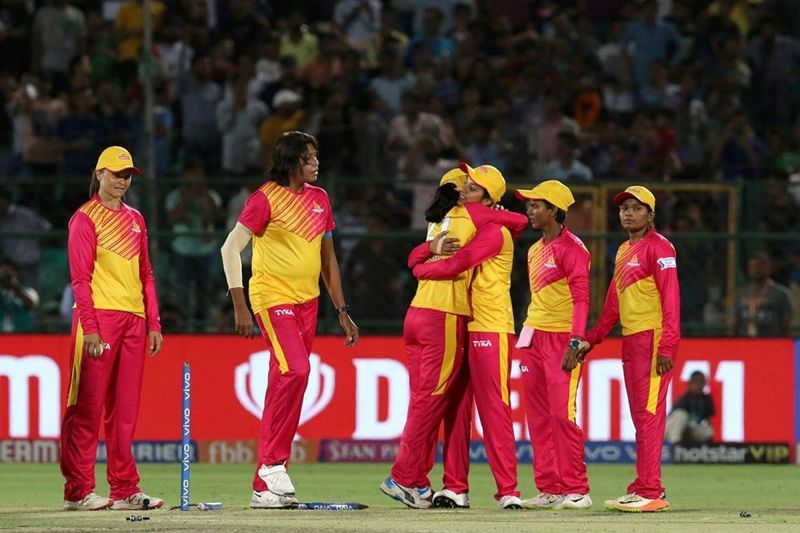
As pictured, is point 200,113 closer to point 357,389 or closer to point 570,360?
Result: point 357,389

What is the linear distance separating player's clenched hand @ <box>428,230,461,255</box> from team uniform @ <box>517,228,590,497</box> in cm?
78

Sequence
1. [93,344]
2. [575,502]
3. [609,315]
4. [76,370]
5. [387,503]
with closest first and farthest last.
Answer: [93,344]
[76,370]
[575,502]
[609,315]
[387,503]

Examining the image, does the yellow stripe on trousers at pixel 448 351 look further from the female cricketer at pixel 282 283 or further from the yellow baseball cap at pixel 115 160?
the yellow baseball cap at pixel 115 160

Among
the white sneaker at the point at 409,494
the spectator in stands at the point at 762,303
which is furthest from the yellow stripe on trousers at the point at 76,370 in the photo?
the spectator in stands at the point at 762,303

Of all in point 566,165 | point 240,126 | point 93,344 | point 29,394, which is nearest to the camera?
point 93,344

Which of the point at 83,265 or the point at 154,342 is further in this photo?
the point at 154,342

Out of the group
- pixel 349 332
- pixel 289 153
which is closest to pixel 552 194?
pixel 349 332

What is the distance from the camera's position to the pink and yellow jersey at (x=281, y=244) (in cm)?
1099

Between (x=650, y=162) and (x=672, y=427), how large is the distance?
14.1ft

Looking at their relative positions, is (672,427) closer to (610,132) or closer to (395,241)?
(395,241)

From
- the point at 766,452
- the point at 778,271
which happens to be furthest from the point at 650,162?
the point at 766,452

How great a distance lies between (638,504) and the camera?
1116 centimetres

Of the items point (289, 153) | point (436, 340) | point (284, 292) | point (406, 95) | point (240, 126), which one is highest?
point (406, 95)

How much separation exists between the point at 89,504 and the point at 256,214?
216 centimetres
